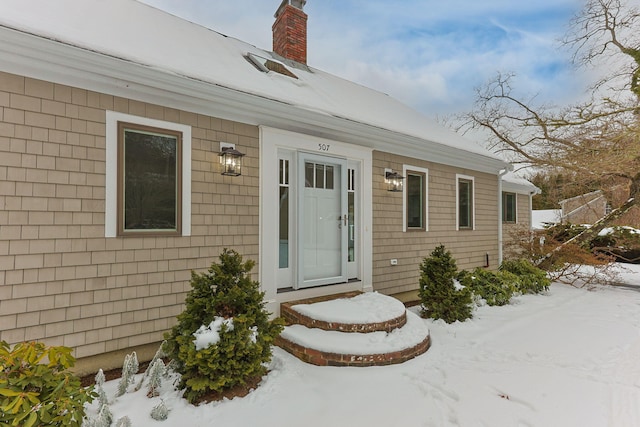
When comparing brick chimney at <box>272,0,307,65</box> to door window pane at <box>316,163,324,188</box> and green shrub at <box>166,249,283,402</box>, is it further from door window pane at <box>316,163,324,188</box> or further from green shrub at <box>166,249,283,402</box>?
green shrub at <box>166,249,283,402</box>

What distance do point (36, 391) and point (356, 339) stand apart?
2686 mm

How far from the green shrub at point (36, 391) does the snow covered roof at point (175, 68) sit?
2.49 metres

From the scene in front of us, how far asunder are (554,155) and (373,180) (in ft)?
25.6

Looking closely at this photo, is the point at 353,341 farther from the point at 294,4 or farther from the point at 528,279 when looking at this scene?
the point at 294,4

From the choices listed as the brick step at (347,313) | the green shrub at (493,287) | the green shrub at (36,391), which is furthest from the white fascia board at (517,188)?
the green shrub at (36,391)

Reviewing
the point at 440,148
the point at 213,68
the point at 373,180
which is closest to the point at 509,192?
the point at 440,148

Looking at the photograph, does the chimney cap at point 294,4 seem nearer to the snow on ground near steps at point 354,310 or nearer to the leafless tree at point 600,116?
the snow on ground near steps at point 354,310

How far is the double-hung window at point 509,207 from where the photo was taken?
10.3m

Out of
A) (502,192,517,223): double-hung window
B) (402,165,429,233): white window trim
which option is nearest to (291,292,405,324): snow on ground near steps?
(402,165,429,233): white window trim

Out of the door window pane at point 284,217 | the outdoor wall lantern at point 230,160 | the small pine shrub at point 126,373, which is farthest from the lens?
the door window pane at point 284,217

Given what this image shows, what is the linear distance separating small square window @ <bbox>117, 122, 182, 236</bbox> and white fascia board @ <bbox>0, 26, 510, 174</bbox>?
1.30 ft

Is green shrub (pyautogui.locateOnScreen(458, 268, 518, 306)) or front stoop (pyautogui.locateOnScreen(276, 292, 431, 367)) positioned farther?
green shrub (pyautogui.locateOnScreen(458, 268, 518, 306))

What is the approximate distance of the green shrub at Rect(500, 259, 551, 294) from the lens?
21.9ft

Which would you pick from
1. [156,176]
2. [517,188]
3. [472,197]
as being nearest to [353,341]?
[156,176]
